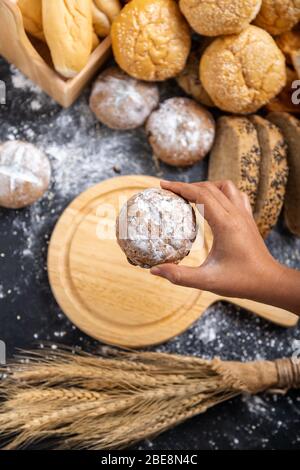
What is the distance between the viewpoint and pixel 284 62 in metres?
2.23

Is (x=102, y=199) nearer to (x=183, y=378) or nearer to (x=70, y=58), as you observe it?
(x=70, y=58)

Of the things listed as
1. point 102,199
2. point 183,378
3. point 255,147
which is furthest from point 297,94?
point 183,378

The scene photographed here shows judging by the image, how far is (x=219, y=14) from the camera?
2.04m

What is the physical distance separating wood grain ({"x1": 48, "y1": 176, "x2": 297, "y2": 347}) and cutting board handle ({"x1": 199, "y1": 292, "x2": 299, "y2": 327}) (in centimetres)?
7

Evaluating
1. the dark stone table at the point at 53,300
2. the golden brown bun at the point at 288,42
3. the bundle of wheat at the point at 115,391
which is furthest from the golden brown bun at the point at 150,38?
the bundle of wheat at the point at 115,391

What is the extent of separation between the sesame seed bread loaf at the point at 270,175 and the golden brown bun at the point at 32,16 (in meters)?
0.98

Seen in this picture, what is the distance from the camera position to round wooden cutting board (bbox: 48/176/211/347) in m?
2.23

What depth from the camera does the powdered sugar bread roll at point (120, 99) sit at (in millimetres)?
2277

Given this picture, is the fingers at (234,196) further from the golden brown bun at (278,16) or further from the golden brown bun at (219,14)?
the golden brown bun at (278,16)

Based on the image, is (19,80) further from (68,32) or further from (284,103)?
(284,103)

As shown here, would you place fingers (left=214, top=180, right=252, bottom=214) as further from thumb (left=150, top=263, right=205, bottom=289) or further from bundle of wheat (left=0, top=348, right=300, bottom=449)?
bundle of wheat (left=0, top=348, right=300, bottom=449)

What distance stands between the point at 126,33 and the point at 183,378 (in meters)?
1.39
